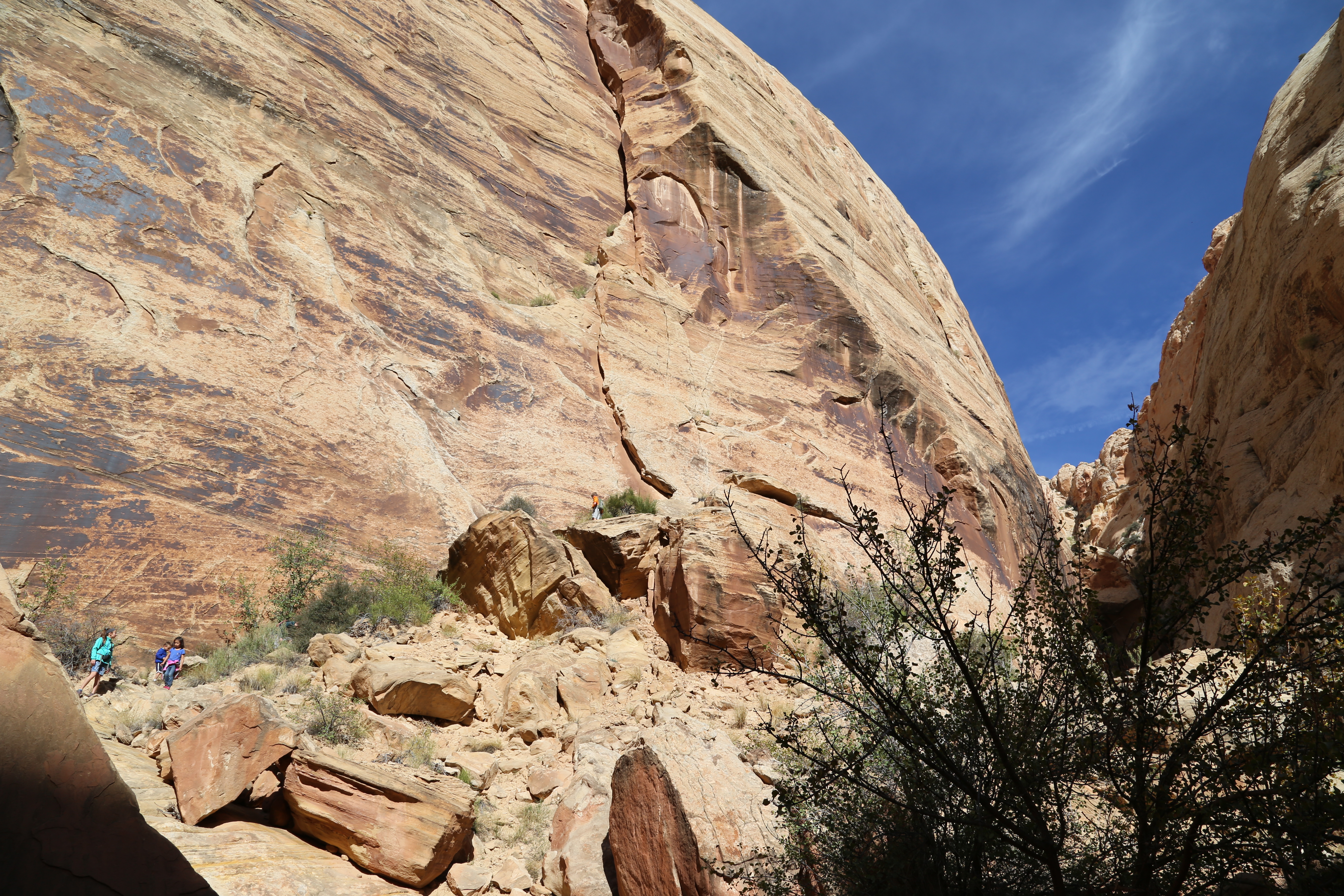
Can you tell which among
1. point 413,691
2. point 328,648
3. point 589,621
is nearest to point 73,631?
point 328,648

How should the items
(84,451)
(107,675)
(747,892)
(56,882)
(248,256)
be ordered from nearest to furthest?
(56,882) → (747,892) → (107,675) → (84,451) → (248,256)

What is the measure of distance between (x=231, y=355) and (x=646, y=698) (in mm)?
9003

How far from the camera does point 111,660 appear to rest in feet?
28.2

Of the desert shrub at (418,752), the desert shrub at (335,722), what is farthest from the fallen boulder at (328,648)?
the desert shrub at (418,752)

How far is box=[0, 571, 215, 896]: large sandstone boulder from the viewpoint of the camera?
8.18ft

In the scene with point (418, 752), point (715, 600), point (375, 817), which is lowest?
point (375, 817)

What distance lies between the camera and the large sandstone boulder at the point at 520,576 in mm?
11352

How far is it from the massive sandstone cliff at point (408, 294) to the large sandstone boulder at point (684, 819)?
751 centimetres

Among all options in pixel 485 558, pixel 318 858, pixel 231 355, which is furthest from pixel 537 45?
pixel 318 858

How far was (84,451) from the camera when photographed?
1028 cm

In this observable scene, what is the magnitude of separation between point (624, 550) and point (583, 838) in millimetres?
6922

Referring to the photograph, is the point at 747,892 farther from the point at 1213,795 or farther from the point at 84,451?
the point at 84,451

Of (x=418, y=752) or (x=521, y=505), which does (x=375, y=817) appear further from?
(x=521, y=505)

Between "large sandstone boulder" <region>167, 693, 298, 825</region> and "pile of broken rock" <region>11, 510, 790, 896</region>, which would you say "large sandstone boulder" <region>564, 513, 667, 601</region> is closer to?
"pile of broken rock" <region>11, 510, 790, 896</region>
